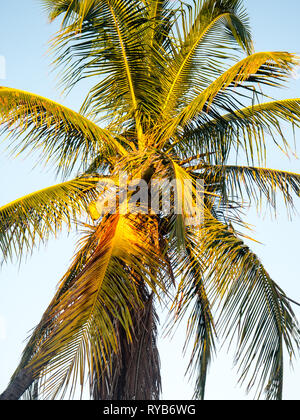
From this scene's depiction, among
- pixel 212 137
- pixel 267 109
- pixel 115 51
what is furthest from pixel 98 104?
pixel 267 109

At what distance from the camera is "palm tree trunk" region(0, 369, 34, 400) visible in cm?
642

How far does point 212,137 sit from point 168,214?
1.20 m

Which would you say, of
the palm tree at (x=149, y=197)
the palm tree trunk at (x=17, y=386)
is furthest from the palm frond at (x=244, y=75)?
the palm tree trunk at (x=17, y=386)

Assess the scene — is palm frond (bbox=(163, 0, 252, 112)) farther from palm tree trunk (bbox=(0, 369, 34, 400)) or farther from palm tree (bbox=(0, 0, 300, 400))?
palm tree trunk (bbox=(0, 369, 34, 400))

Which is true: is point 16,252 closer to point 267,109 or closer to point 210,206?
point 210,206

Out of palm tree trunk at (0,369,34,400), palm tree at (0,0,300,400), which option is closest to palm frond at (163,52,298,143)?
palm tree at (0,0,300,400)

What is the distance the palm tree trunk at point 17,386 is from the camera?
6422mm

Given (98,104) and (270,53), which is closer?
(270,53)

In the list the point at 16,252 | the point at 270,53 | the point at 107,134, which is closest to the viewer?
the point at 270,53

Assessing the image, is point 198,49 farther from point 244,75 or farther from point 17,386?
point 17,386

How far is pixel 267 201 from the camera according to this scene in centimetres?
714

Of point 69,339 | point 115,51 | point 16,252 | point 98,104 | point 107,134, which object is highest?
point 115,51

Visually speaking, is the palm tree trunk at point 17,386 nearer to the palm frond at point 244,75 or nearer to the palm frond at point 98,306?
the palm frond at point 98,306

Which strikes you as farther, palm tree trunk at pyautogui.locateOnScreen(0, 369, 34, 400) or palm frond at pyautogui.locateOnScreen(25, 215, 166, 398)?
palm tree trunk at pyautogui.locateOnScreen(0, 369, 34, 400)
